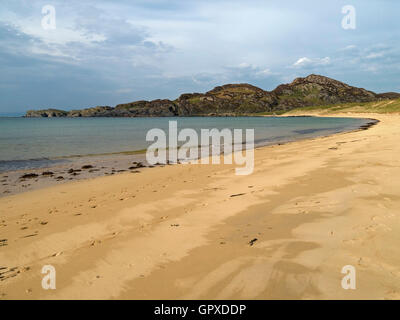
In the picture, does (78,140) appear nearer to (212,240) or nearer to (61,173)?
(61,173)

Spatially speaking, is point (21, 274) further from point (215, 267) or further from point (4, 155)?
point (4, 155)

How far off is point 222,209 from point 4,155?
79.2 ft

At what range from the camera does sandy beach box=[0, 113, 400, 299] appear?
4.26 meters

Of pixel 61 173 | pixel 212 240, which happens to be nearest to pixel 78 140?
pixel 61 173

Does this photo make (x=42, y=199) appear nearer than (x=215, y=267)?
No

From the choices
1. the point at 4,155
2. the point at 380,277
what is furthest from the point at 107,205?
the point at 4,155

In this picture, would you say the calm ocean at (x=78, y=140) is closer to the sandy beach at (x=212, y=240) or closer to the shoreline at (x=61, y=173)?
the shoreline at (x=61, y=173)

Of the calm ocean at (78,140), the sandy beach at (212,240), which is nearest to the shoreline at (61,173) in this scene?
the calm ocean at (78,140)

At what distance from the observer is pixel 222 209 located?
8.11 metres

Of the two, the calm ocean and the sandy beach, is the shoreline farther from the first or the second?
the sandy beach

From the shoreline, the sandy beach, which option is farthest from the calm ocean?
the sandy beach

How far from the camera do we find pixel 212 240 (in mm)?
5992

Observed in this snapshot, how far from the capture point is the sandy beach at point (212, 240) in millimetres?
4262

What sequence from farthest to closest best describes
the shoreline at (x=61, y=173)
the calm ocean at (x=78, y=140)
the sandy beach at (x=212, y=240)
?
the calm ocean at (x=78, y=140), the shoreline at (x=61, y=173), the sandy beach at (x=212, y=240)
